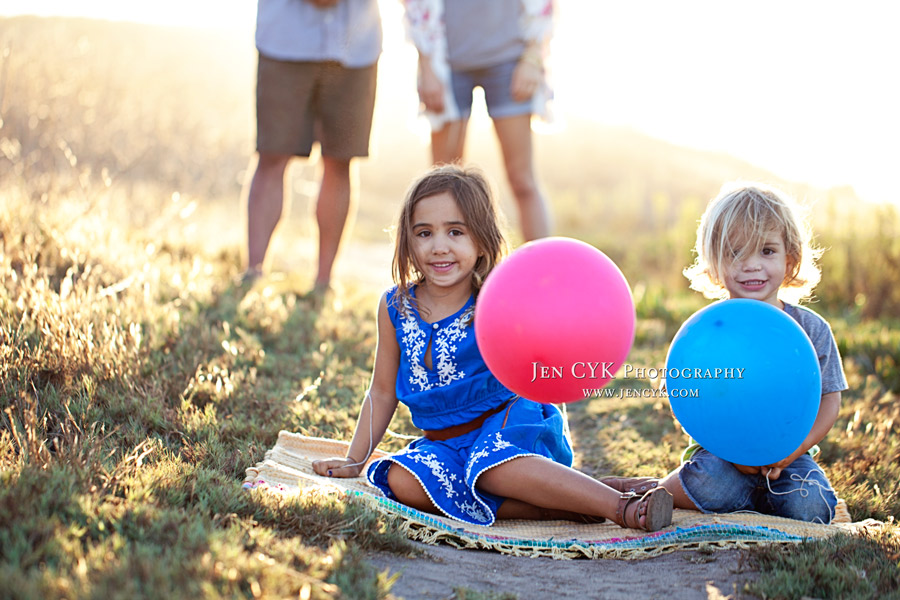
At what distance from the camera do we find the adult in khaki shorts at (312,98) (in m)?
4.44

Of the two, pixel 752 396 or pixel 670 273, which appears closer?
pixel 752 396

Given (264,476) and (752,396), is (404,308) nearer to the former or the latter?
(264,476)

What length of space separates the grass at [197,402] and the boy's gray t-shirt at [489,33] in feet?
5.33

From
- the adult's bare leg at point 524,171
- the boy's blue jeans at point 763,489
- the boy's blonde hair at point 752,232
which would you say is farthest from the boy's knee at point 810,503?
the adult's bare leg at point 524,171

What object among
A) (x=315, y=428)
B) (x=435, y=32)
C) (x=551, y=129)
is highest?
(x=435, y=32)

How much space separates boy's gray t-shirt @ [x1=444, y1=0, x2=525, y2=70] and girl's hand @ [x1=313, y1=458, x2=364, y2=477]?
254 cm

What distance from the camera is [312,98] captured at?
4.61 meters

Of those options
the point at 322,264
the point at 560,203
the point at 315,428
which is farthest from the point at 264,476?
the point at 560,203

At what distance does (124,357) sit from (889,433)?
10.6 ft

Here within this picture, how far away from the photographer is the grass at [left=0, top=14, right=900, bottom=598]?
67.8 inches

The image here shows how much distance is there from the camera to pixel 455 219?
2648mm

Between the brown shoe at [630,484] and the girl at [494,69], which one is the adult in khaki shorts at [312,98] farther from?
the brown shoe at [630,484]

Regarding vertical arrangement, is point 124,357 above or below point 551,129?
below

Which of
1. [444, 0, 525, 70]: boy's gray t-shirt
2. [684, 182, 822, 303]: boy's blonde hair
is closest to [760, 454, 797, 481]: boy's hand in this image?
[684, 182, 822, 303]: boy's blonde hair
